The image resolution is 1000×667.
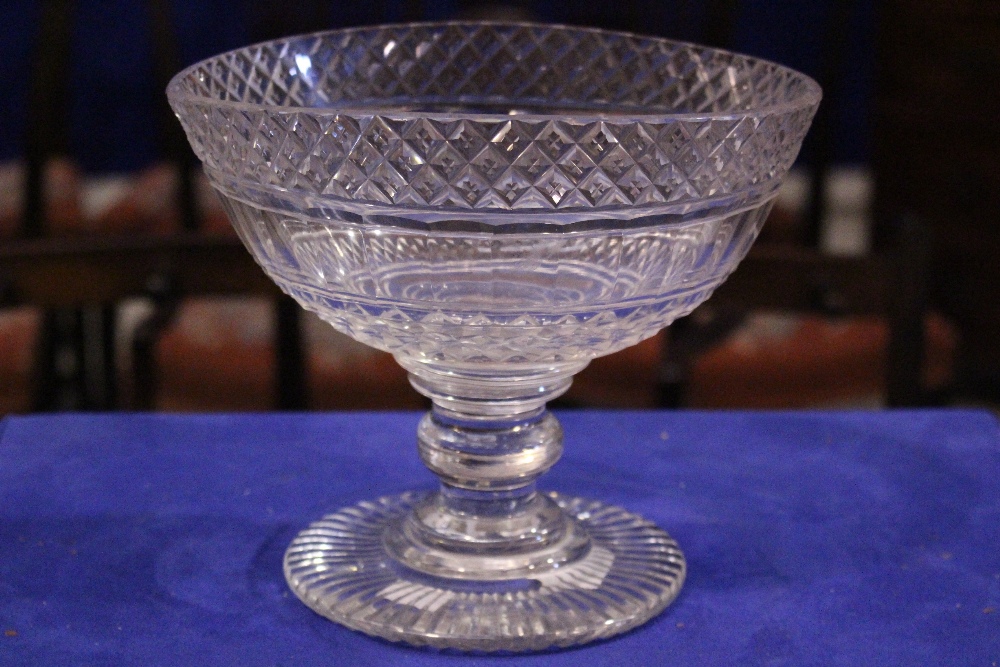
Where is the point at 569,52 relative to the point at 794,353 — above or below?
above

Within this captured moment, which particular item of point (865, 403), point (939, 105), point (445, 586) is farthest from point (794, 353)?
point (445, 586)

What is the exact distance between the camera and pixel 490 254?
443 mm

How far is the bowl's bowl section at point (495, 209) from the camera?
0.37m

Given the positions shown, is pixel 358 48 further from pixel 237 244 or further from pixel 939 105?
pixel 939 105

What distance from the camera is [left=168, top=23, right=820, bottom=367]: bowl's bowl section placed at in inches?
14.4

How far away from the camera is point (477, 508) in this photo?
0.49 metres

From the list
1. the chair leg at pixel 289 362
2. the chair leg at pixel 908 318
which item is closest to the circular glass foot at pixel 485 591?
the chair leg at pixel 908 318

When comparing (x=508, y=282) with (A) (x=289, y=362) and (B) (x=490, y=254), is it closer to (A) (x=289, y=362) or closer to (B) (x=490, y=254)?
(B) (x=490, y=254)

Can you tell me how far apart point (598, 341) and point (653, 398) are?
2.72 ft

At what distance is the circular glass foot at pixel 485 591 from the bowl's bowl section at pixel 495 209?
9 centimetres

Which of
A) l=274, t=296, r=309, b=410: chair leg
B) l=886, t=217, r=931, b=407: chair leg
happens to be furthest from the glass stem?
l=274, t=296, r=309, b=410: chair leg

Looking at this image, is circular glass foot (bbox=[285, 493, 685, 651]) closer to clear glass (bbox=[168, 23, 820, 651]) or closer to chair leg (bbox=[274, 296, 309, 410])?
clear glass (bbox=[168, 23, 820, 651])

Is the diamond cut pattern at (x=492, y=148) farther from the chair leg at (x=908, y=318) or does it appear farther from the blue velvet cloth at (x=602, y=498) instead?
the chair leg at (x=908, y=318)

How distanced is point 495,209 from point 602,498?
0.73 ft
